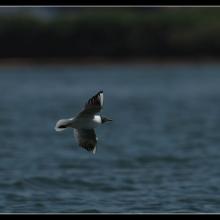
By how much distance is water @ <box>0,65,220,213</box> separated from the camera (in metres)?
10.2

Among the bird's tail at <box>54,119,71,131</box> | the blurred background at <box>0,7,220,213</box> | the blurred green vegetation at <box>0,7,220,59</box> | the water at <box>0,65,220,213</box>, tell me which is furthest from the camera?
the blurred green vegetation at <box>0,7,220,59</box>

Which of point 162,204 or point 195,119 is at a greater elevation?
point 195,119

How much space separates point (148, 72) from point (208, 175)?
24824 millimetres

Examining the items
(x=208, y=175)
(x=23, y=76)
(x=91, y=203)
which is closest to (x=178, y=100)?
(x=23, y=76)

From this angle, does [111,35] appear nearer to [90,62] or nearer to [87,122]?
[90,62]

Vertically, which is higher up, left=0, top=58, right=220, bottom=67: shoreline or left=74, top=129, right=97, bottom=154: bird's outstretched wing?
left=0, top=58, right=220, bottom=67: shoreline

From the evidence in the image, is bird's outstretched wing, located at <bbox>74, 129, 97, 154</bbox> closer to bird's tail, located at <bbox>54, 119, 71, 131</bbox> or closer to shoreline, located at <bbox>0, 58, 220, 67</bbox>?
bird's tail, located at <bbox>54, 119, 71, 131</bbox>

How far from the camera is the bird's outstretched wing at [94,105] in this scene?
26.8 feet

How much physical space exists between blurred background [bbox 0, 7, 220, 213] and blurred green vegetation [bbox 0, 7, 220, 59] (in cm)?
4

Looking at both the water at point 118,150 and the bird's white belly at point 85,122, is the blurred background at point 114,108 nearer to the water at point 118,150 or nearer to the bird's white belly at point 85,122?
the water at point 118,150

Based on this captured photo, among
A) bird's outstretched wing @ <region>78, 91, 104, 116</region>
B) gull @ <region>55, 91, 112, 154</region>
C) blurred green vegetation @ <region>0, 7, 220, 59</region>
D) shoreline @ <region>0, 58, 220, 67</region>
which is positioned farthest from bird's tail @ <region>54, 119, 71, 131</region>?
shoreline @ <region>0, 58, 220, 67</region>

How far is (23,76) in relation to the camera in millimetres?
35438

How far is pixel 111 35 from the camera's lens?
41938 millimetres

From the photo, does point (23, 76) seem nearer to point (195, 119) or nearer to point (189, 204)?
point (195, 119)
